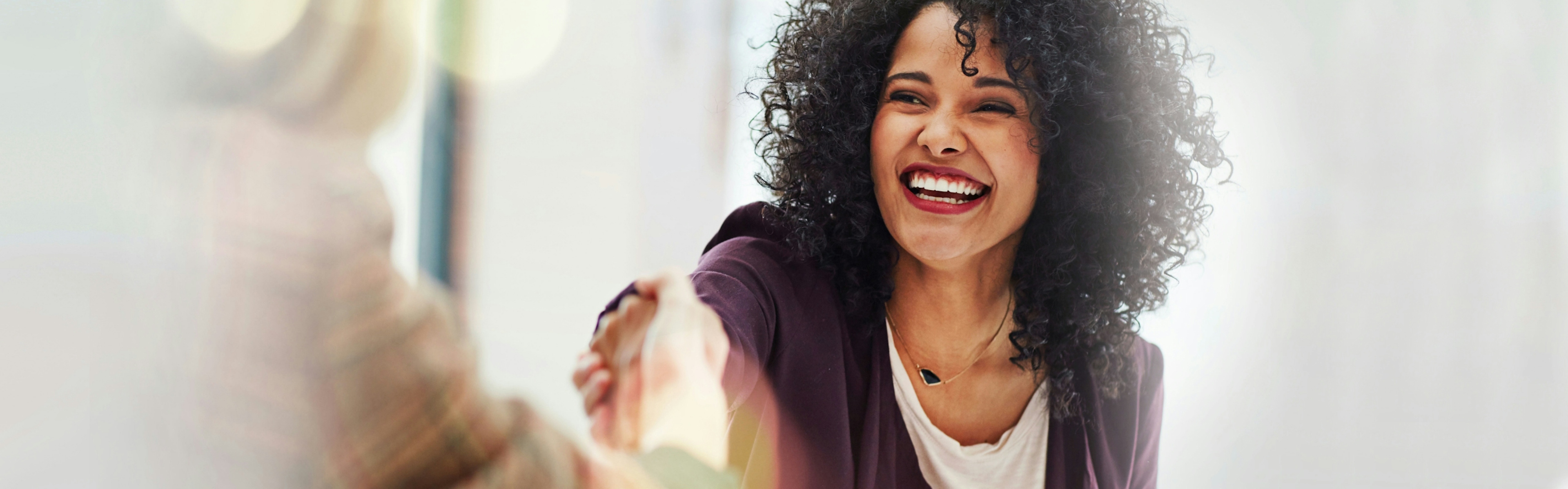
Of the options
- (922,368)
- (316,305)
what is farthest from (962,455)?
(316,305)

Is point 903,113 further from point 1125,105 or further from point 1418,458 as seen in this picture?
point 1418,458

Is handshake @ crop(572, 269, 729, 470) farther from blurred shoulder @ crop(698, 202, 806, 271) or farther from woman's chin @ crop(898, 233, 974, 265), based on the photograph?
woman's chin @ crop(898, 233, 974, 265)

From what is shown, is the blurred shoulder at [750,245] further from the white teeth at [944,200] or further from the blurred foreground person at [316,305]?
the blurred foreground person at [316,305]

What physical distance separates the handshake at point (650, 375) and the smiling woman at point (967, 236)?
298 millimetres

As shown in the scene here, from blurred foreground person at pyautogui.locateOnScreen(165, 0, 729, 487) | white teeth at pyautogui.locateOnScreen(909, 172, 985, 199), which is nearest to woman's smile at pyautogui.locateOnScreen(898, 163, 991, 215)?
white teeth at pyautogui.locateOnScreen(909, 172, 985, 199)

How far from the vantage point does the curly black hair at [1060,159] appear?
92cm

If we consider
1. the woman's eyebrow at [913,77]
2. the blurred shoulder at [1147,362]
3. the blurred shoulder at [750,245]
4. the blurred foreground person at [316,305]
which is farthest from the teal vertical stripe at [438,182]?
the blurred shoulder at [1147,362]

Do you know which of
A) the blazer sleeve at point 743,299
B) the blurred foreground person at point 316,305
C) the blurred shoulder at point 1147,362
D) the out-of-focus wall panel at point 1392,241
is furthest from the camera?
the out-of-focus wall panel at point 1392,241

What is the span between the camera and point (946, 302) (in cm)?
100

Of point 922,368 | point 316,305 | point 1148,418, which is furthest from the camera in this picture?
point 1148,418

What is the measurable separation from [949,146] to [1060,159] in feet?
0.56

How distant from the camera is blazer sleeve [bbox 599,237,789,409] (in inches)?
27.9

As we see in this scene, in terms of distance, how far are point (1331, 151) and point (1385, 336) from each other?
1.08 feet

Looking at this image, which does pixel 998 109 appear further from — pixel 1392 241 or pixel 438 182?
pixel 1392 241
